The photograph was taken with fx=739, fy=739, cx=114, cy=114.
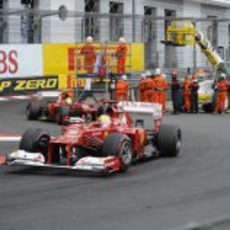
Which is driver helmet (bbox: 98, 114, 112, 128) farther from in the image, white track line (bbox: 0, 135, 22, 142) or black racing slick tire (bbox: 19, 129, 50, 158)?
white track line (bbox: 0, 135, 22, 142)

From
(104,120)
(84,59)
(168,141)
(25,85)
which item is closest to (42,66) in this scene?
(25,85)

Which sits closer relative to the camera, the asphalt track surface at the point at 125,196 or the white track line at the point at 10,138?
the asphalt track surface at the point at 125,196

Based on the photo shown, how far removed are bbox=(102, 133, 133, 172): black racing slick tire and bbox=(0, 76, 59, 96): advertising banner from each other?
13.2 meters

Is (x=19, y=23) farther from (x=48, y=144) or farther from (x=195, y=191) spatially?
(x=195, y=191)

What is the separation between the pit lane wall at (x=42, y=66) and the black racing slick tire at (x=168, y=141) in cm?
1058

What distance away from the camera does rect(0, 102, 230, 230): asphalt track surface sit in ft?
26.1

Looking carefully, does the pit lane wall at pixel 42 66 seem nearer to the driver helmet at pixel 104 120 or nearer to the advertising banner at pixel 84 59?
the advertising banner at pixel 84 59

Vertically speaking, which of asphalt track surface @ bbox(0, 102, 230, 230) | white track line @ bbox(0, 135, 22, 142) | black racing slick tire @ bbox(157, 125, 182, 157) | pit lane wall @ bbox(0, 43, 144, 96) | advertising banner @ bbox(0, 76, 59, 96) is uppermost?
pit lane wall @ bbox(0, 43, 144, 96)

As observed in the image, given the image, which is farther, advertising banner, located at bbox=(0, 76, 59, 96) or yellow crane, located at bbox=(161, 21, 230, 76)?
yellow crane, located at bbox=(161, 21, 230, 76)

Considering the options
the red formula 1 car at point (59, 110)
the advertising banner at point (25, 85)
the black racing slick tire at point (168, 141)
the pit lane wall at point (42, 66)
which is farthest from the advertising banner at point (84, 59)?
the black racing slick tire at point (168, 141)

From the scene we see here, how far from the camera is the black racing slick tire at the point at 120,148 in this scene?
37.7 ft

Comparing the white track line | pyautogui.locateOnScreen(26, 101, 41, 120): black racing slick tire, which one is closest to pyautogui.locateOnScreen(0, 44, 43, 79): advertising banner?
pyautogui.locateOnScreen(26, 101, 41, 120): black racing slick tire

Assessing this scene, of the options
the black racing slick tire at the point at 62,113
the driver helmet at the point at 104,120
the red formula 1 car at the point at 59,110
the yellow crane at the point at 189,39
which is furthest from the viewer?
the yellow crane at the point at 189,39

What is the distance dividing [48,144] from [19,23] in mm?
17456
